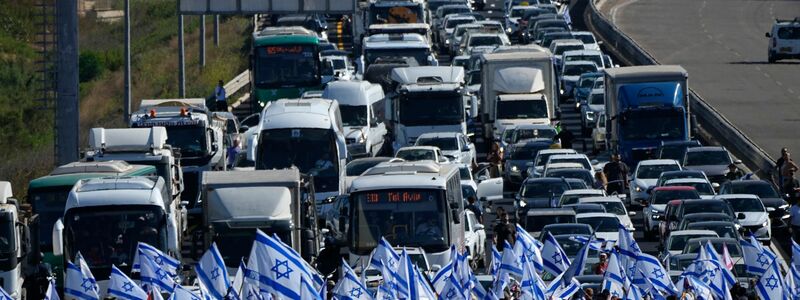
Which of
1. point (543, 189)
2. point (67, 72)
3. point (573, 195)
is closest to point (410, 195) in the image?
point (573, 195)

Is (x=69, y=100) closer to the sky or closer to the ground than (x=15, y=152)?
closer to the sky

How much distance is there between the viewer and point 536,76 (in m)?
60.4

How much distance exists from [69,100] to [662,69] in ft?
53.4

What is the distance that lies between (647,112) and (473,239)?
594 inches


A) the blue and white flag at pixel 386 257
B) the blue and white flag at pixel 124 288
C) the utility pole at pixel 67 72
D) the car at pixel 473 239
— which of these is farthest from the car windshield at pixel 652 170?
the blue and white flag at pixel 124 288

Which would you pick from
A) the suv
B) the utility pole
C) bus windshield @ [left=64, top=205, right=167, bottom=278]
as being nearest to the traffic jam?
bus windshield @ [left=64, top=205, right=167, bottom=278]

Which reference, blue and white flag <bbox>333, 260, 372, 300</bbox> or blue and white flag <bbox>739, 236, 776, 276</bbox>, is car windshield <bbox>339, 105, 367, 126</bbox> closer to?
blue and white flag <bbox>739, 236, 776, 276</bbox>

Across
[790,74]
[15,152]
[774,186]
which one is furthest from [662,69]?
[15,152]

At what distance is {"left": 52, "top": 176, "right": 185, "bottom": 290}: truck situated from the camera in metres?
36.1

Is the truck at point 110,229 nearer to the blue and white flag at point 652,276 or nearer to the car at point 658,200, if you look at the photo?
the blue and white flag at point 652,276

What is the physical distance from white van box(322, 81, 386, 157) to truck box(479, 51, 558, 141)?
9.50 ft

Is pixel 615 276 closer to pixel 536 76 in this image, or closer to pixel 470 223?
pixel 470 223

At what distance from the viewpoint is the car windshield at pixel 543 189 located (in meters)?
47.8

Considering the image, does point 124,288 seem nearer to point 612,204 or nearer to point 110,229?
point 110,229
